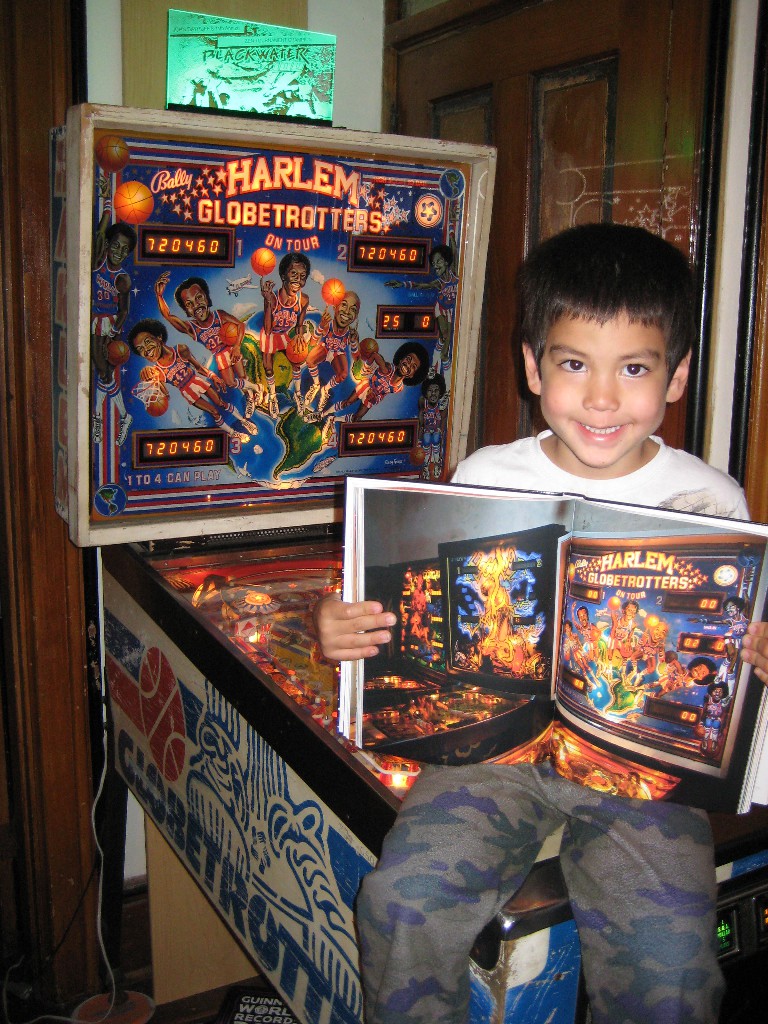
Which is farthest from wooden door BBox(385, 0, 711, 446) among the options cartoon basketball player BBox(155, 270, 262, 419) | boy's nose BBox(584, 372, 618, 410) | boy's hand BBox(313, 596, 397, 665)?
boy's hand BBox(313, 596, 397, 665)

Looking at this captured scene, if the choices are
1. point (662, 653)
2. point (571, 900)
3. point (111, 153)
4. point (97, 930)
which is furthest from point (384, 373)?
point (97, 930)

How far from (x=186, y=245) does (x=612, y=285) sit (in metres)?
0.75

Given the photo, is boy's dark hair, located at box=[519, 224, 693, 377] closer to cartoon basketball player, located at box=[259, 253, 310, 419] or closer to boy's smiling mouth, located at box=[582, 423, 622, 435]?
boy's smiling mouth, located at box=[582, 423, 622, 435]

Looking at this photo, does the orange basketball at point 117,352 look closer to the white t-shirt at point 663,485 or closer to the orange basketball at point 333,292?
the orange basketball at point 333,292

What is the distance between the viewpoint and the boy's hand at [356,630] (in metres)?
1.00

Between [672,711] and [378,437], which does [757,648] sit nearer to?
[672,711]

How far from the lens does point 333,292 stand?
5.37 feet

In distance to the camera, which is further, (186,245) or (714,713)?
(186,245)

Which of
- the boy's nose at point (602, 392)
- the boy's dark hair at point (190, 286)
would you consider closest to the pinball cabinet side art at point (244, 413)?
the boy's dark hair at point (190, 286)

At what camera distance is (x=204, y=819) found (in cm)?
138

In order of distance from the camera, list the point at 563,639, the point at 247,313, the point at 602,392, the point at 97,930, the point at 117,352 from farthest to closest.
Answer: the point at 97,930 → the point at 247,313 → the point at 117,352 → the point at 602,392 → the point at 563,639

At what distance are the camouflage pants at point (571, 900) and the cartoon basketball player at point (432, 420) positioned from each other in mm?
995

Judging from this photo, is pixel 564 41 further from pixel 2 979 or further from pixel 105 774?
pixel 2 979

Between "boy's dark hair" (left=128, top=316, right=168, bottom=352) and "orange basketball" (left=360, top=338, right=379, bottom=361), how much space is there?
1.27 ft
